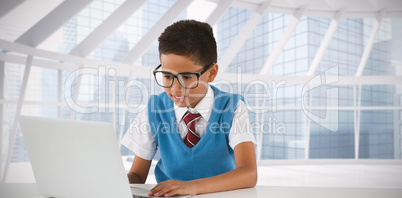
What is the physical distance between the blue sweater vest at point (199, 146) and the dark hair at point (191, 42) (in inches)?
10.2

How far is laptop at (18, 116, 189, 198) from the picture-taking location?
2.77 feet

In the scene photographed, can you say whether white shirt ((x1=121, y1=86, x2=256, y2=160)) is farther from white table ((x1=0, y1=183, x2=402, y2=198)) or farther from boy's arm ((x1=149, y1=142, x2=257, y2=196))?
white table ((x1=0, y1=183, x2=402, y2=198))

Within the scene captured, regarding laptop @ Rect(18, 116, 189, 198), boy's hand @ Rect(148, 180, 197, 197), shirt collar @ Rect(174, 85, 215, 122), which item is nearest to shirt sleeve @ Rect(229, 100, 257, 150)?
Answer: shirt collar @ Rect(174, 85, 215, 122)

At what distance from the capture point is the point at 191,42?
56.8 inches

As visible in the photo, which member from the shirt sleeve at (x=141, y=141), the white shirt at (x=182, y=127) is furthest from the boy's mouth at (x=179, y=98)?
the shirt sleeve at (x=141, y=141)

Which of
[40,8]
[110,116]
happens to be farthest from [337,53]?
[40,8]

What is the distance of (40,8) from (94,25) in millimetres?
1297

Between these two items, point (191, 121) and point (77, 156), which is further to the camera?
point (191, 121)

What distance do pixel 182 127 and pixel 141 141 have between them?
0.75 feet

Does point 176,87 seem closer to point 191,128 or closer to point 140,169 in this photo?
point 191,128

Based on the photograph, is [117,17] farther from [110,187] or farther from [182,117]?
[110,187]

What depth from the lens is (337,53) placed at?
34.2 ft

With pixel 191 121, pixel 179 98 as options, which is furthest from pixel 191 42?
pixel 191 121

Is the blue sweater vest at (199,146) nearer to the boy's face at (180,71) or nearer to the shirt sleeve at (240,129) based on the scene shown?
the shirt sleeve at (240,129)
